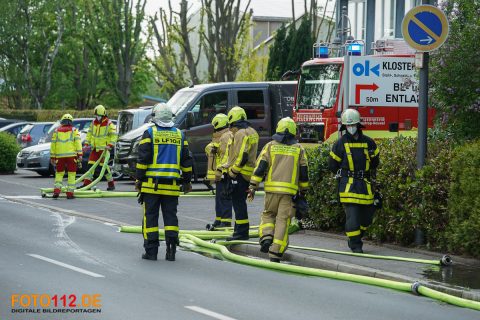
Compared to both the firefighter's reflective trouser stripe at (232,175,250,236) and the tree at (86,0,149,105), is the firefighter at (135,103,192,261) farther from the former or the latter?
the tree at (86,0,149,105)

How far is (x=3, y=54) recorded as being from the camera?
63.8 metres

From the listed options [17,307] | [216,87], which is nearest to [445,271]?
[17,307]

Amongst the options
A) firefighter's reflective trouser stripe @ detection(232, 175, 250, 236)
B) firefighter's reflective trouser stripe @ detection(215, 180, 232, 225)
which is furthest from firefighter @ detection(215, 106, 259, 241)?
firefighter's reflective trouser stripe @ detection(215, 180, 232, 225)

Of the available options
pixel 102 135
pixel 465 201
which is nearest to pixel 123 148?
pixel 102 135

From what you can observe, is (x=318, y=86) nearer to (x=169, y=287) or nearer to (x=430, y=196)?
(x=430, y=196)

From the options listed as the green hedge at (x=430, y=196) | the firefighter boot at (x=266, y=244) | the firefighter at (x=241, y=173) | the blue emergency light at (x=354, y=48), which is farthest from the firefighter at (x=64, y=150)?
the firefighter boot at (x=266, y=244)

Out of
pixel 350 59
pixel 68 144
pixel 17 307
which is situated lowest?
pixel 17 307

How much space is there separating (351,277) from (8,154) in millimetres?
20362

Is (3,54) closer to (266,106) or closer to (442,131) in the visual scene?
(266,106)

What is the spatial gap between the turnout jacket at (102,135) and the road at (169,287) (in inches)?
296

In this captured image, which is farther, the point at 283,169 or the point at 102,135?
the point at 102,135

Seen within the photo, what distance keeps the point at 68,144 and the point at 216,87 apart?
4.77 m

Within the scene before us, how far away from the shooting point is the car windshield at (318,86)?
24.0m

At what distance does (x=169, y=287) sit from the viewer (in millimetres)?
10641
